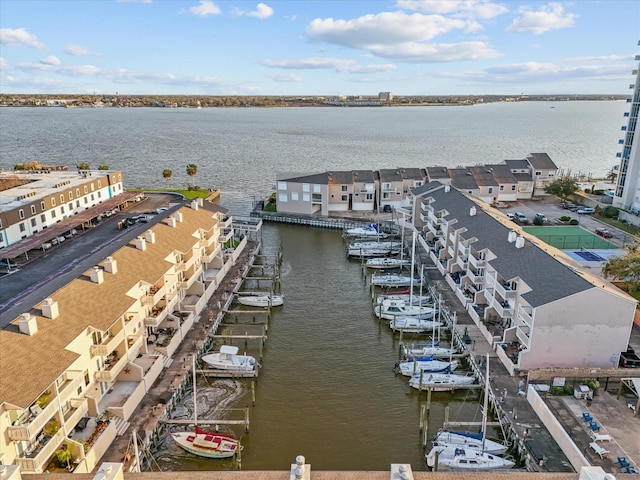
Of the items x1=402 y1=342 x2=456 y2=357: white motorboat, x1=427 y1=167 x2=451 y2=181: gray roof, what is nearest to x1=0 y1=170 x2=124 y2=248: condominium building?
x1=402 y1=342 x2=456 y2=357: white motorboat

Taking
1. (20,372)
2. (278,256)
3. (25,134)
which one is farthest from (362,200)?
(25,134)

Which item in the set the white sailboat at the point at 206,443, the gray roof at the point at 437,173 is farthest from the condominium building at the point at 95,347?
the gray roof at the point at 437,173

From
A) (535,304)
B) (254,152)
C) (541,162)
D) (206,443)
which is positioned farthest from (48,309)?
(254,152)

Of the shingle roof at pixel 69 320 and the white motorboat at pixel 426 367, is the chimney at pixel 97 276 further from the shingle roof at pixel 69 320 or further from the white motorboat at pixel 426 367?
the white motorboat at pixel 426 367

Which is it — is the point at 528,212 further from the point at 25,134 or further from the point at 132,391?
the point at 25,134

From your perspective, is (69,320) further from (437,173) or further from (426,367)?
(437,173)

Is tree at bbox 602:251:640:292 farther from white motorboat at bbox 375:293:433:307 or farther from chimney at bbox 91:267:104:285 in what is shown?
chimney at bbox 91:267:104:285
